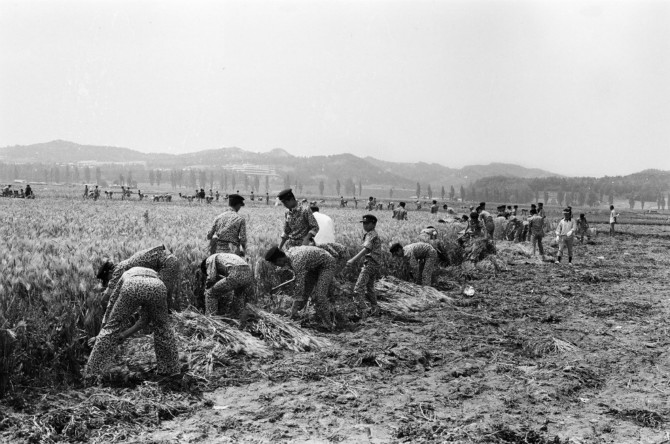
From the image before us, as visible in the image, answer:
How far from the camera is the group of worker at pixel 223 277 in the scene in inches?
222

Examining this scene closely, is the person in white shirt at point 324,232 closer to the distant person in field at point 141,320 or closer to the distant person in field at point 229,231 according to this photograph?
the distant person in field at point 229,231

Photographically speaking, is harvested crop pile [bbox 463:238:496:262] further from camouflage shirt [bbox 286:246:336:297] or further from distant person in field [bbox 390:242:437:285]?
camouflage shirt [bbox 286:246:336:297]

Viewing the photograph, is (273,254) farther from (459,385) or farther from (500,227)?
(500,227)

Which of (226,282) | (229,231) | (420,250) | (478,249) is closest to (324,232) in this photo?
(229,231)

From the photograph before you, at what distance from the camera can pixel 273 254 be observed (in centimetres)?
802

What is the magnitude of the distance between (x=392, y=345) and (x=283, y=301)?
2.56 m

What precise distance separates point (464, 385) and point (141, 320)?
12.7ft

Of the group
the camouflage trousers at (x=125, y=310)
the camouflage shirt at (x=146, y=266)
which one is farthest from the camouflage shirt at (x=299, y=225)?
the camouflage trousers at (x=125, y=310)

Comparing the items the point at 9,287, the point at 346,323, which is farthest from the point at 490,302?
the point at 9,287

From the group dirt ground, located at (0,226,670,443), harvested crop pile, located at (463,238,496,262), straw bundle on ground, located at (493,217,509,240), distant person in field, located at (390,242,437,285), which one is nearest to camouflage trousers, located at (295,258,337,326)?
dirt ground, located at (0,226,670,443)

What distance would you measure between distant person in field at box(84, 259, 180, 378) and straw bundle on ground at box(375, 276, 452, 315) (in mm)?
5355

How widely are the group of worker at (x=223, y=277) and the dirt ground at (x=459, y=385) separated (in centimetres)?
83

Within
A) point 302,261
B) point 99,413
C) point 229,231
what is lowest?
point 99,413

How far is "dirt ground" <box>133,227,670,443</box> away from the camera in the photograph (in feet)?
16.6
